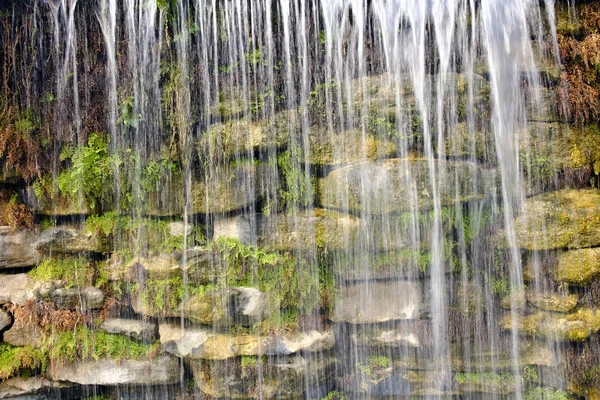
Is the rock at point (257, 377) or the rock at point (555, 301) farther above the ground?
the rock at point (555, 301)

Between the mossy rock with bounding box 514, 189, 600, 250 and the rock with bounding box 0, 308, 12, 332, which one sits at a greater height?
the mossy rock with bounding box 514, 189, 600, 250

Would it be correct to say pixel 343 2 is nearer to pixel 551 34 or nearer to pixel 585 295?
pixel 551 34

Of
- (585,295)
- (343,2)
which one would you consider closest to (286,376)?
(585,295)

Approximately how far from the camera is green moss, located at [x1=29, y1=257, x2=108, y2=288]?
4.95 m

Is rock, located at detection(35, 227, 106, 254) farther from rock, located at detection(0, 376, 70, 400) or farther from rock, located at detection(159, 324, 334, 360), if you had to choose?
rock, located at detection(0, 376, 70, 400)

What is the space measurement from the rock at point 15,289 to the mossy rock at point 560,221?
560 centimetres

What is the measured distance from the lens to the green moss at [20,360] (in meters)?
4.80

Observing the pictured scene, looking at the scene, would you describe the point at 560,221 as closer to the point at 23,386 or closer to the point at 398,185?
the point at 398,185

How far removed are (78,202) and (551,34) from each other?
577cm

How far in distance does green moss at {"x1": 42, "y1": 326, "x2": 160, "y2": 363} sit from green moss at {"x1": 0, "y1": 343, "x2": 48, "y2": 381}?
0.12 m

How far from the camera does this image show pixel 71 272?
4.97m

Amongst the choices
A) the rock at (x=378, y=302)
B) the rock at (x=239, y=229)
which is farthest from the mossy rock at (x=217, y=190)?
the rock at (x=378, y=302)

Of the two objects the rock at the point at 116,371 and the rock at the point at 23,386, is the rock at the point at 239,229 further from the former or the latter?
the rock at the point at 23,386

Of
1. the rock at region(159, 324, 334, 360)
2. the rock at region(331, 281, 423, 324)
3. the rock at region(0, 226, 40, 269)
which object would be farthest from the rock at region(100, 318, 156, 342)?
the rock at region(331, 281, 423, 324)
